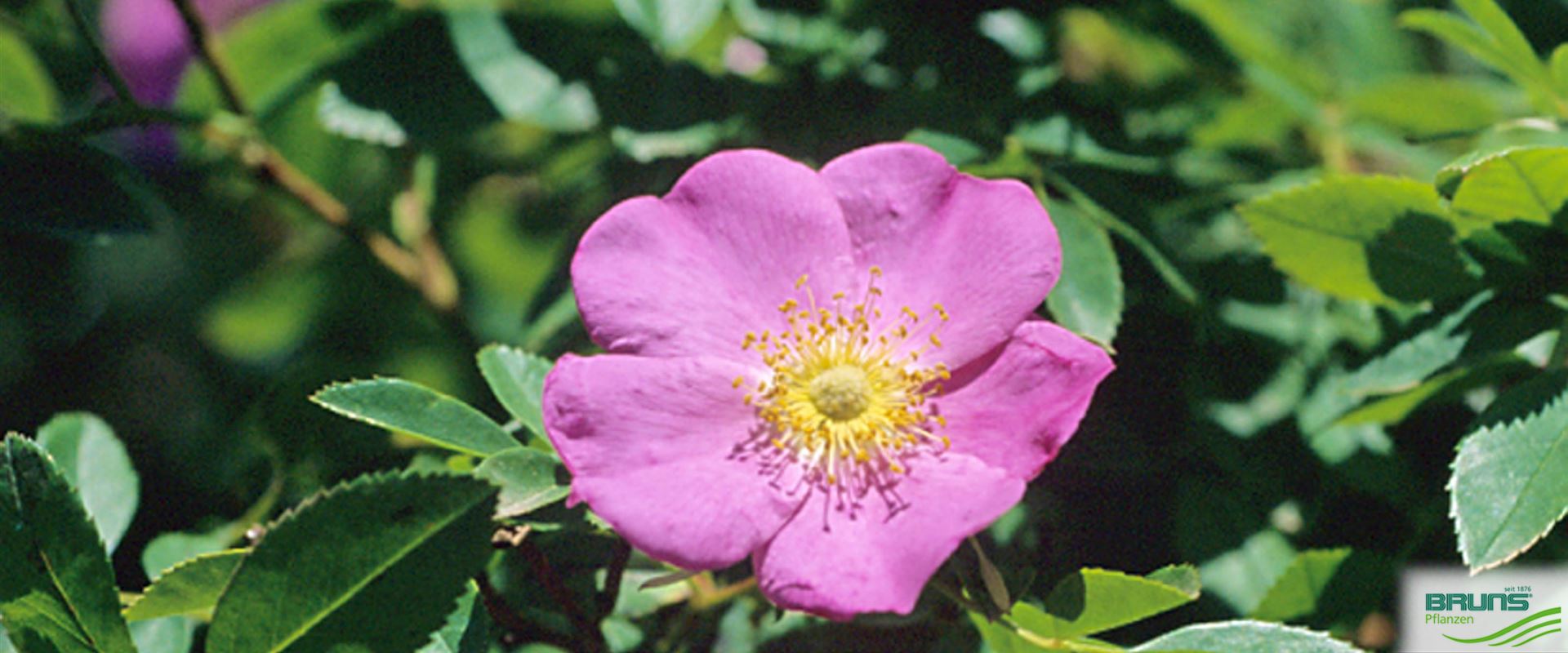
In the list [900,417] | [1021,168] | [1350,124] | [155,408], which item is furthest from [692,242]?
[155,408]

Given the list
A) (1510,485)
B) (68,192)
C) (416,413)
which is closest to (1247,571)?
(1510,485)

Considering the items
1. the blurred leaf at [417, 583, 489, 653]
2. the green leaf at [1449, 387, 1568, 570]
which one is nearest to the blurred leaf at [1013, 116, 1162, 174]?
the green leaf at [1449, 387, 1568, 570]

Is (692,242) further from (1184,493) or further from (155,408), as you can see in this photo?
(155,408)

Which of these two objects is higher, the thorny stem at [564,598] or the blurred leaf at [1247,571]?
the thorny stem at [564,598]

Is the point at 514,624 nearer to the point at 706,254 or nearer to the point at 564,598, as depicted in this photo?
the point at 564,598

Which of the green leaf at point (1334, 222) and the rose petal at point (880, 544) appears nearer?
the rose petal at point (880, 544)

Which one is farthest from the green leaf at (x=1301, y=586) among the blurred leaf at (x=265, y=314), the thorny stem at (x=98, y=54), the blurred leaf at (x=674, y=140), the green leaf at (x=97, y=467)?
the blurred leaf at (x=265, y=314)

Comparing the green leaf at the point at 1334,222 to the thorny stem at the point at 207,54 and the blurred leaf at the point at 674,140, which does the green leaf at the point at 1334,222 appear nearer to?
the blurred leaf at the point at 674,140
